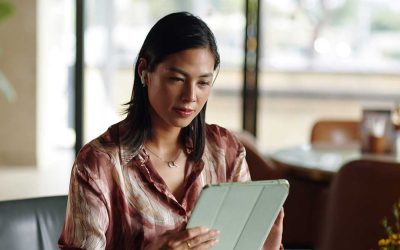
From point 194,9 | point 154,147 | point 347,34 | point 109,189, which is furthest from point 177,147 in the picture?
point 347,34

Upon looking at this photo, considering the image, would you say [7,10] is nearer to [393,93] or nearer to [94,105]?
[94,105]

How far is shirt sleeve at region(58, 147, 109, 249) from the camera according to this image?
1553mm

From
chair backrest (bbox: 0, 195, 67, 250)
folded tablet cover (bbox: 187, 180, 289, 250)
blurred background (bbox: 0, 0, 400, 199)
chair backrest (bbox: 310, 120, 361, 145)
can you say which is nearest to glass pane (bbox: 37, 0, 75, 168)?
blurred background (bbox: 0, 0, 400, 199)

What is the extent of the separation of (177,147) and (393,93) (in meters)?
5.50

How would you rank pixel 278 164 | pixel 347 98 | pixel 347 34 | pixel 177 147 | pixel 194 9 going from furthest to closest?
1. pixel 347 98
2. pixel 347 34
3. pixel 194 9
4. pixel 278 164
5. pixel 177 147

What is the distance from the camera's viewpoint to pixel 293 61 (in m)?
6.90

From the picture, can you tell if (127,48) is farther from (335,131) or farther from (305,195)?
(305,195)

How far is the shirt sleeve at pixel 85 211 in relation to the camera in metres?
1.55

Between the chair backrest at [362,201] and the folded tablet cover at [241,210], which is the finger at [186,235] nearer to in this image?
the folded tablet cover at [241,210]

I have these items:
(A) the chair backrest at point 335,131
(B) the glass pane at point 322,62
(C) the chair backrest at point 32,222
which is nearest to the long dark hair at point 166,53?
(C) the chair backrest at point 32,222

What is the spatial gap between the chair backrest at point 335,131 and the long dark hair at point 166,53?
10.8 feet

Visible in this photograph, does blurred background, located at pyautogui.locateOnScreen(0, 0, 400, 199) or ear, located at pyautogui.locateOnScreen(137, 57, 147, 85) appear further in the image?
blurred background, located at pyautogui.locateOnScreen(0, 0, 400, 199)

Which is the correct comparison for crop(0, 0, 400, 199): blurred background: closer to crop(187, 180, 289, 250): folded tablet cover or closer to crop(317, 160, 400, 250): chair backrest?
crop(317, 160, 400, 250): chair backrest

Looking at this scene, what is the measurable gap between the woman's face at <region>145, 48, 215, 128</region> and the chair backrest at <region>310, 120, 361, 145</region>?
343cm
